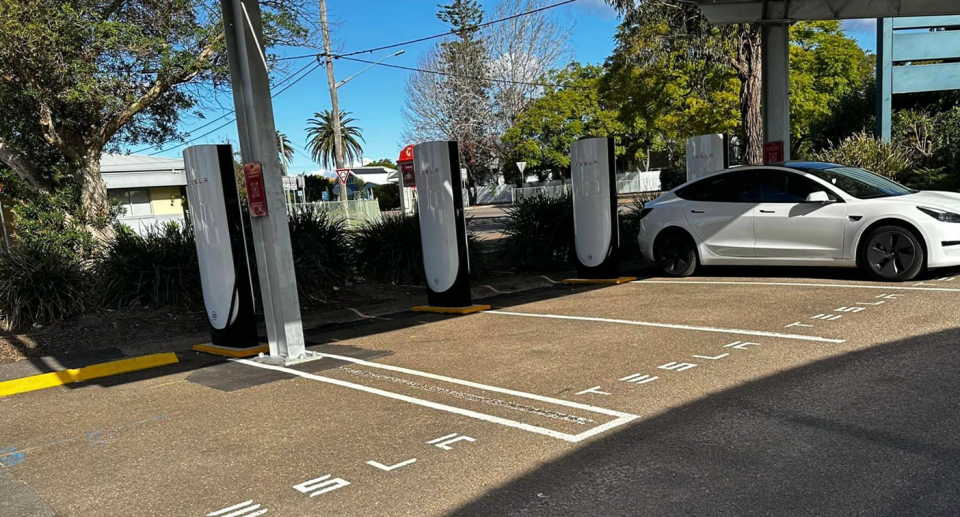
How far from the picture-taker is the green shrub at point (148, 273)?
9.83 meters

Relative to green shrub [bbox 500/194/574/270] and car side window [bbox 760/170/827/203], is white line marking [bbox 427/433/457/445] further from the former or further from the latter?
green shrub [bbox 500/194/574/270]

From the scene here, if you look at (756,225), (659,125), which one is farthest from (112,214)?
(659,125)

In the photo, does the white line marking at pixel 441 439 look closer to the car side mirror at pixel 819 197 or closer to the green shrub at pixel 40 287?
the car side mirror at pixel 819 197

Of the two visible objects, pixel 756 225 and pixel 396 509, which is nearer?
pixel 396 509

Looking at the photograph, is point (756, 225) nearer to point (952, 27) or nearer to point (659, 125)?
point (952, 27)

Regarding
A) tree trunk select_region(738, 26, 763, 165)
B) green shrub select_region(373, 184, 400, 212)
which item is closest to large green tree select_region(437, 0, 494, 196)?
green shrub select_region(373, 184, 400, 212)

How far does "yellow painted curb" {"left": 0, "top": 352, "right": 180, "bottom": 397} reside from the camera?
22.6 ft

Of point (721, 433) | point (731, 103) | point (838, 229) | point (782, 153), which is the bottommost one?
point (721, 433)

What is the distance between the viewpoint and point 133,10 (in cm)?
1439

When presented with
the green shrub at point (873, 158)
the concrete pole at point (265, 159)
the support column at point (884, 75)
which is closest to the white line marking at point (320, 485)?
the concrete pole at point (265, 159)

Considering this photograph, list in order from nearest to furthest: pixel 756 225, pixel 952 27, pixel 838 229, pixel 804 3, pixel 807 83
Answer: pixel 838 229 < pixel 756 225 < pixel 804 3 < pixel 952 27 < pixel 807 83

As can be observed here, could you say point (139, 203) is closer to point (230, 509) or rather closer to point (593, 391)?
point (593, 391)

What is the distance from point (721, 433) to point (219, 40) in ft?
43.6

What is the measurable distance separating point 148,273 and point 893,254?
9.54m
